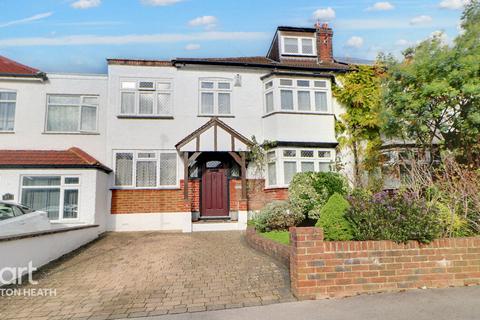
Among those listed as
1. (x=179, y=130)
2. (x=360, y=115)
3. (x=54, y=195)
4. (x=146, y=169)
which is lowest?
(x=54, y=195)

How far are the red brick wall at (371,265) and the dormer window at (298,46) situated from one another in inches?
468

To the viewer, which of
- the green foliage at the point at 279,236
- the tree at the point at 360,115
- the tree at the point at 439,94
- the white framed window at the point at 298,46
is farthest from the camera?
the white framed window at the point at 298,46

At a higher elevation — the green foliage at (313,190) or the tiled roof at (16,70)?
the tiled roof at (16,70)

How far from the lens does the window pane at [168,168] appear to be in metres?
12.3

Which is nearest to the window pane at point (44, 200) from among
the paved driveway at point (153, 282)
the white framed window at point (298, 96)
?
the paved driveway at point (153, 282)

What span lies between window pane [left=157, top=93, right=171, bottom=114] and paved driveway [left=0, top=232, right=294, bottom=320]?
241 inches

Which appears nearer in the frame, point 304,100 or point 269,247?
point 269,247

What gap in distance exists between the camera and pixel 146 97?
1274 cm

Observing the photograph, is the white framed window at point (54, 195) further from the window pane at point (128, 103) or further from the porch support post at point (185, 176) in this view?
the porch support post at point (185, 176)

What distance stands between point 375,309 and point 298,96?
9.90 metres

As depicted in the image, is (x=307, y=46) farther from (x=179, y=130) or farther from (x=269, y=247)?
(x=269, y=247)

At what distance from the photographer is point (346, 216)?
5324 millimetres

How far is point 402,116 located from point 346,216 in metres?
6.86

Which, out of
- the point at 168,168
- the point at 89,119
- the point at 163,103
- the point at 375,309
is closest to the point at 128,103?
the point at 163,103
